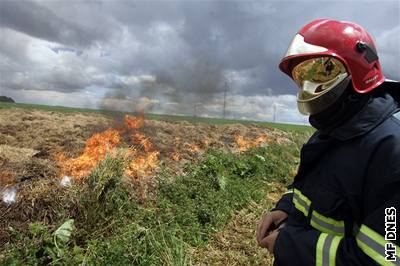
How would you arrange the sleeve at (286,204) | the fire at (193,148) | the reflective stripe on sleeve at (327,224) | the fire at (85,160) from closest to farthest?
the reflective stripe on sleeve at (327,224) < the sleeve at (286,204) < the fire at (85,160) < the fire at (193,148)

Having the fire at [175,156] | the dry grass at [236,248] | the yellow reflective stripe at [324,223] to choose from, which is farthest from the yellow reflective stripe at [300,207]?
the fire at [175,156]

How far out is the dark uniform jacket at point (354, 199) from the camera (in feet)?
5.29

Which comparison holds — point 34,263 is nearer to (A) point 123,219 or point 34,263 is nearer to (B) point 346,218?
(A) point 123,219

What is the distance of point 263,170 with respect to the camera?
1044cm

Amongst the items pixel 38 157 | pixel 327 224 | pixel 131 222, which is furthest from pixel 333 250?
pixel 38 157

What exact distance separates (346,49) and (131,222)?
439 centimetres

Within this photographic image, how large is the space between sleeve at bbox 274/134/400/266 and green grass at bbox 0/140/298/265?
9.87 ft

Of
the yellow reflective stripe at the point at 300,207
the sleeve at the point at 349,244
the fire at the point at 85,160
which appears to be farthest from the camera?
the fire at the point at 85,160

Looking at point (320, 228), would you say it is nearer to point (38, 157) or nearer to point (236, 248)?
point (236, 248)

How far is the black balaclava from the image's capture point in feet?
6.41

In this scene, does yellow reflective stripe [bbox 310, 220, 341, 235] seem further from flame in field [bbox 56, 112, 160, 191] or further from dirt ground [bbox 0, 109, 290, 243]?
flame in field [bbox 56, 112, 160, 191]

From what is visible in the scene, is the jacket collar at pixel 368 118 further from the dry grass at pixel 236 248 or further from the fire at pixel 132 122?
the fire at pixel 132 122

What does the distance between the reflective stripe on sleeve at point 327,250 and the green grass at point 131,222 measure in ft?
10.1

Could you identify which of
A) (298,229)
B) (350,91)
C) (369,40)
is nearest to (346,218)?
(298,229)
